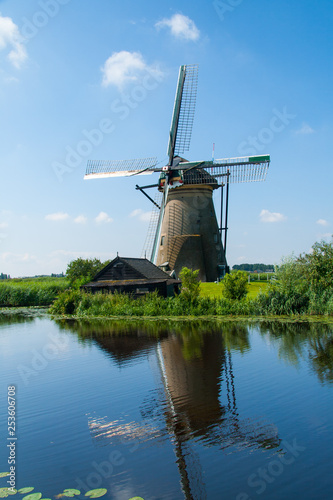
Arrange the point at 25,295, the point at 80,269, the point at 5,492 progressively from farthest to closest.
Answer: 1. the point at 80,269
2. the point at 25,295
3. the point at 5,492

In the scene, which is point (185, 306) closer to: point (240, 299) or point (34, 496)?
point (240, 299)

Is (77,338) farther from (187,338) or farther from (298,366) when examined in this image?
(298,366)

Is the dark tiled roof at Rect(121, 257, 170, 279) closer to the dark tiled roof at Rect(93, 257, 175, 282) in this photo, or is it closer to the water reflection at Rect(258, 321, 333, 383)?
the dark tiled roof at Rect(93, 257, 175, 282)

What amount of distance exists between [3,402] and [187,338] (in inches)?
354

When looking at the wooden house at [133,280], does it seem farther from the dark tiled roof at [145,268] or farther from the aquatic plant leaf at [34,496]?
the aquatic plant leaf at [34,496]

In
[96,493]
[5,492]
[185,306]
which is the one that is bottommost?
[5,492]

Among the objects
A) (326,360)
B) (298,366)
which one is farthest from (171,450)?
(326,360)

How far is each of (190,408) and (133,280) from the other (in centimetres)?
2279

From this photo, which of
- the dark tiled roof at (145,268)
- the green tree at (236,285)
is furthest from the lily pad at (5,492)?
the dark tiled roof at (145,268)

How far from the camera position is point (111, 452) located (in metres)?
6.97

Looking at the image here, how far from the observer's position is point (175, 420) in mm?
8180

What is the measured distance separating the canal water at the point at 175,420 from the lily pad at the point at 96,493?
80 millimetres

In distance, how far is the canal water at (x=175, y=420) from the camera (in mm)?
5953

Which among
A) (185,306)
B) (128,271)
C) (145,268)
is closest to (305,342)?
(185,306)
